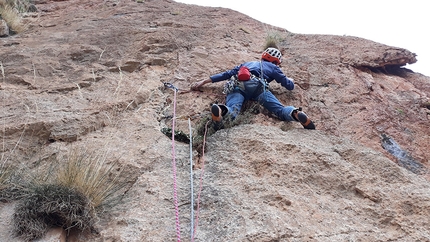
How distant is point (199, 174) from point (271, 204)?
80 centimetres

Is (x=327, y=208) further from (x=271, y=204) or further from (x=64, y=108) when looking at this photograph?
(x=64, y=108)

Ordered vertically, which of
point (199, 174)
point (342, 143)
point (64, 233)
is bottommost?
point (64, 233)

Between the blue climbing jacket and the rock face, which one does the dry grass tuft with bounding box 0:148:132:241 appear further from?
the blue climbing jacket

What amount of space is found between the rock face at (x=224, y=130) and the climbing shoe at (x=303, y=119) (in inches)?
4.6

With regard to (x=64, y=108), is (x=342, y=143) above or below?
above

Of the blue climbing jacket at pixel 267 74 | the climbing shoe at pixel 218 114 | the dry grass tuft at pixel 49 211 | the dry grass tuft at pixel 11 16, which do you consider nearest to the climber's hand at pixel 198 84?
the blue climbing jacket at pixel 267 74

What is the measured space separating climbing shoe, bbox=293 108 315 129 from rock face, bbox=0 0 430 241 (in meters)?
0.12

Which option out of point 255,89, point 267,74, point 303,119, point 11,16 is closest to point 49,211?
point 303,119

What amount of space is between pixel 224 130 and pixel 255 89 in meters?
1.03

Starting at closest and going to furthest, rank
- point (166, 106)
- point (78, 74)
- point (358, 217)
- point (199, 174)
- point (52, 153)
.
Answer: point (358, 217)
point (199, 174)
point (52, 153)
point (166, 106)
point (78, 74)

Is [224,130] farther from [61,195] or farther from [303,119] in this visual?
[61,195]

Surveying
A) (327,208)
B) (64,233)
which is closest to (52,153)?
(64,233)

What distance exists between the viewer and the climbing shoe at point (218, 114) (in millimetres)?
5156

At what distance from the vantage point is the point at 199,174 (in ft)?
14.2
